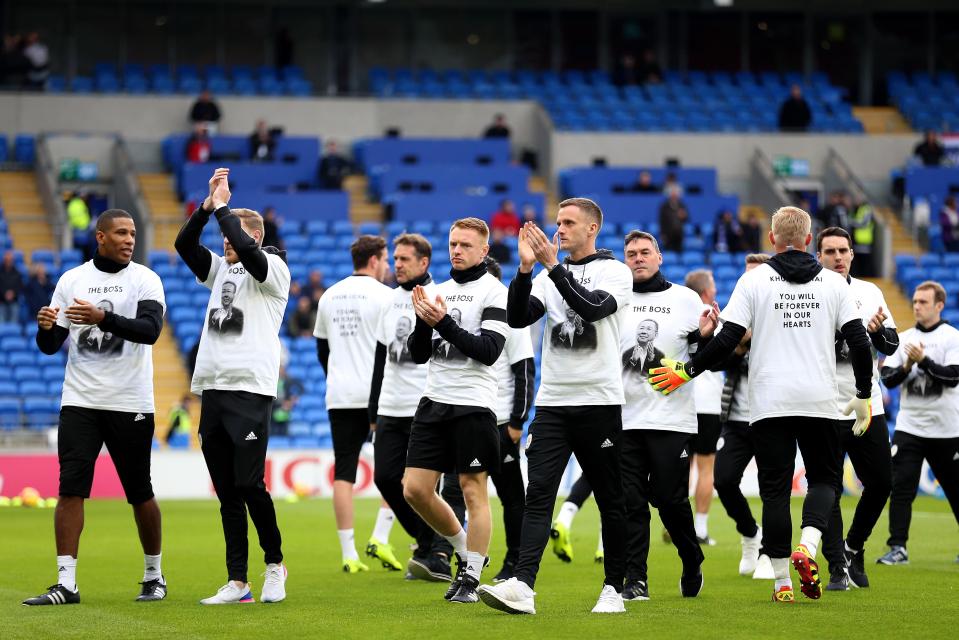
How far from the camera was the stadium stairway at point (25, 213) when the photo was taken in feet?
96.5

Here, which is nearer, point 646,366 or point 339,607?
point 339,607

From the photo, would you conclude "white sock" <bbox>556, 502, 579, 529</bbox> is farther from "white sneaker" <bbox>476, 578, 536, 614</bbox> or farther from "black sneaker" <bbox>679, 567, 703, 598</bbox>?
"white sneaker" <bbox>476, 578, 536, 614</bbox>

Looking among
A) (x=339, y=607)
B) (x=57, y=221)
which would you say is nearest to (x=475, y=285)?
(x=339, y=607)

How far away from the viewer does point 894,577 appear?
11.0 meters

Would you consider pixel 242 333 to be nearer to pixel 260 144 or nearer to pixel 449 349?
pixel 449 349

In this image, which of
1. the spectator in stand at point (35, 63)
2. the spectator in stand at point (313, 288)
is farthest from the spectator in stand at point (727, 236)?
the spectator in stand at point (35, 63)

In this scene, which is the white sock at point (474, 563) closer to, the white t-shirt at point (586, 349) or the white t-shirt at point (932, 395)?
the white t-shirt at point (586, 349)

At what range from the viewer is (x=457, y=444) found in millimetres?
9266

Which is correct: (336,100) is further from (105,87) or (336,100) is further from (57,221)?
(57,221)

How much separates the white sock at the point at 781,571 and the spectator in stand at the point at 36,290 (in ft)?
59.1

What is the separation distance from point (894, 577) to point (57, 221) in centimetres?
2192

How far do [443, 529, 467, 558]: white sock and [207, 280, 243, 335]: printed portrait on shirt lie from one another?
1953 millimetres

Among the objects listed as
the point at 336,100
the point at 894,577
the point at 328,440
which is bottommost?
the point at 328,440

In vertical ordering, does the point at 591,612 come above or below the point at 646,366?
below
